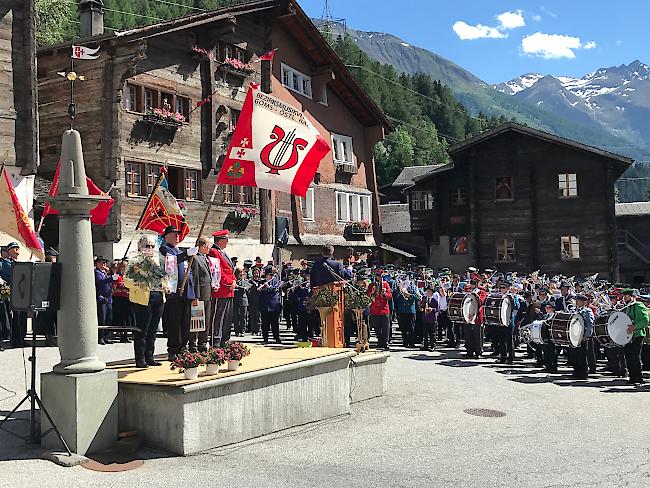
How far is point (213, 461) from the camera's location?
7.77 m

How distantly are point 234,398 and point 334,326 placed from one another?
368 centimetres

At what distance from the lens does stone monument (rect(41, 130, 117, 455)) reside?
7648mm

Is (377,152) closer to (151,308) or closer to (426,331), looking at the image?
(426,331)

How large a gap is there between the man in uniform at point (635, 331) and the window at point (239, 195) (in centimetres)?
1828

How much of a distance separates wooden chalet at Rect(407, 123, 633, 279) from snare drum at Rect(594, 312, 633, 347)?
2629 cm

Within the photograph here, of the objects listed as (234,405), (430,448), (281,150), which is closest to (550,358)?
(430,448)

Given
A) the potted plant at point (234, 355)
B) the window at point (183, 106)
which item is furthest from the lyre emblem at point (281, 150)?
the window at point (183, 106)

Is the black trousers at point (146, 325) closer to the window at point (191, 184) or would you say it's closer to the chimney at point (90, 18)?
the window at point (191, 184)

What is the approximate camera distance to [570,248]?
39.7 m

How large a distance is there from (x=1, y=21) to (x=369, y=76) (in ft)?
278

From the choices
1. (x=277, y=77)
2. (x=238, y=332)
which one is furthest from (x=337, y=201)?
(x=238, y=332)

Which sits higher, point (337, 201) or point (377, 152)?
point (377, 152)

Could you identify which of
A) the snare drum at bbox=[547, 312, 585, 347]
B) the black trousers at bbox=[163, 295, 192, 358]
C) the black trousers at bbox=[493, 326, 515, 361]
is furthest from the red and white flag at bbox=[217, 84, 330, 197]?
the black trousers at bbox=[493, 326, 515, 361]

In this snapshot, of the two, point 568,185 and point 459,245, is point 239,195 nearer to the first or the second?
point 459,245
